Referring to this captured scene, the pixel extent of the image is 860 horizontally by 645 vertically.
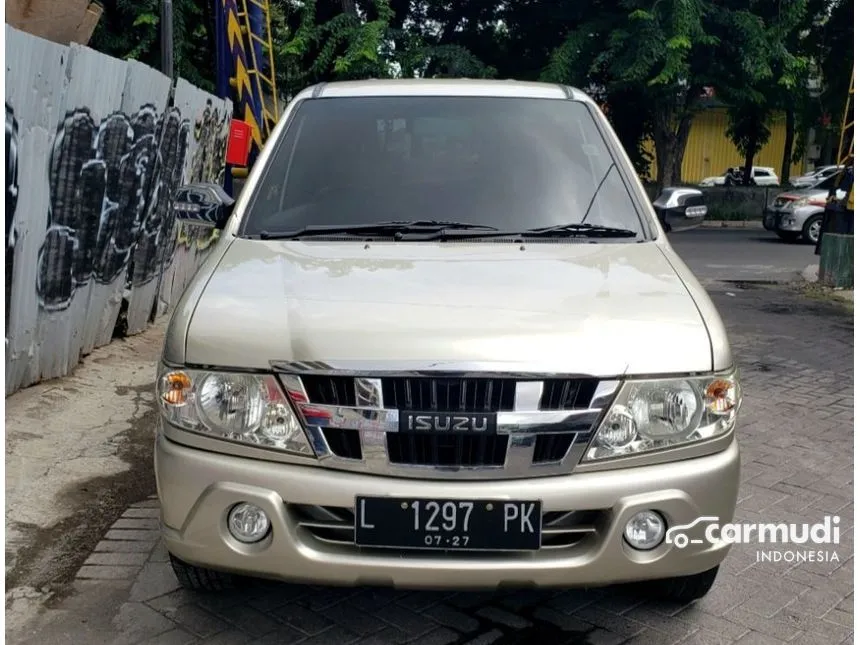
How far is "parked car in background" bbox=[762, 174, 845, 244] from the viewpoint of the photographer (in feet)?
59.1

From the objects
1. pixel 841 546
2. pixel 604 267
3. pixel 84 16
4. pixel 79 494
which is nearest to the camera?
pixel 604 267

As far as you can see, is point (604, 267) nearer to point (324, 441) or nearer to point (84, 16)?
point (324, 441)

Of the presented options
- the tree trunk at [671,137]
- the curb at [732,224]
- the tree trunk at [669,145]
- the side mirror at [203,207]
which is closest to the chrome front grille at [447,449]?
the side mirror at [203,207]

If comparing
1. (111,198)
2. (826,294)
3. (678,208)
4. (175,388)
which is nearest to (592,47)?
(826,294)

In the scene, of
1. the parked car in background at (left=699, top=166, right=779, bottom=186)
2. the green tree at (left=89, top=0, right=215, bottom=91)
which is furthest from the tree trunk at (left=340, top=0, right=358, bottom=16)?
the parked car in background at (left=699, top=166, right=779, bottom=186)

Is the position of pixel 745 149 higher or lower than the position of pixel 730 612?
higher

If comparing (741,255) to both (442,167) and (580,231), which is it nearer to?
(442,167)

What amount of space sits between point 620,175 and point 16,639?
283 cm

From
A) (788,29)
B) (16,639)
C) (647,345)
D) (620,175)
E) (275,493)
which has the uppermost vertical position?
(788,29)

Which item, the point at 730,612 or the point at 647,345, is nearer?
the point at 647,345

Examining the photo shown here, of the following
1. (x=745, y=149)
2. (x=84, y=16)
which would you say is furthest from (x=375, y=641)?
(x=745, y=149)

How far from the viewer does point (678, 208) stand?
14.2ft

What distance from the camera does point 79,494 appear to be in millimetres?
4211

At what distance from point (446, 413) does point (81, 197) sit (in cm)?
439
